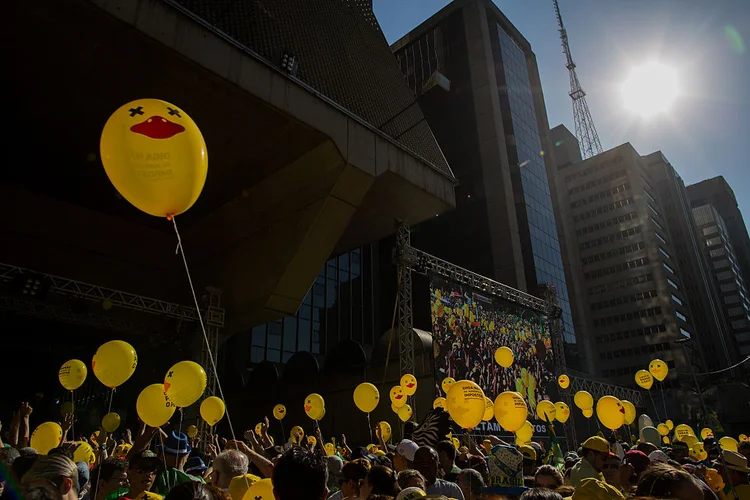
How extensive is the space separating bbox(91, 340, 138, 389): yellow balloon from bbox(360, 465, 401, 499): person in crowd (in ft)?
13.0

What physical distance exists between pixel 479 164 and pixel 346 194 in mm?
25290

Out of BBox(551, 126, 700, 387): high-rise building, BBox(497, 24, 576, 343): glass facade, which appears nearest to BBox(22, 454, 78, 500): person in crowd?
BBox(497, 24, 576, 343): glass facade

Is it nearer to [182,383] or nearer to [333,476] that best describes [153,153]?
[182,383]

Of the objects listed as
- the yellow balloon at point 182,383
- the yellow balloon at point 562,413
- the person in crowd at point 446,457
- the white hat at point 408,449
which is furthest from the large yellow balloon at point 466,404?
the yellow balloon at point 562,413

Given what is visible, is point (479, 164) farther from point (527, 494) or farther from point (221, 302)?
point (527, 494)

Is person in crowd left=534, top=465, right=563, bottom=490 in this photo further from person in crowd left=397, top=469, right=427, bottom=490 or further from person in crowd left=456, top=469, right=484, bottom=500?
person in crowd left=397, top=469, right=427, bottom=490

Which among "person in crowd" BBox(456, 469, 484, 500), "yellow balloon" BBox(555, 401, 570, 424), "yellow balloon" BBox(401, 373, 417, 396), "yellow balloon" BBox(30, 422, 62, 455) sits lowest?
"person in crowd" BBox(456, 469, 484, 500)

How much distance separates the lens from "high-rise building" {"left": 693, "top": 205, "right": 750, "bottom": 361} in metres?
94.9

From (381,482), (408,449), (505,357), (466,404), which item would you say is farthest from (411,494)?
(505,357)

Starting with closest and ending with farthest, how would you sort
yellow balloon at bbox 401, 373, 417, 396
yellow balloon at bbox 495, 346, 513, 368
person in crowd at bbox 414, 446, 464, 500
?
person in crowd at bbox 414, 446, 464, 500 → yellow balloon at bbox 401, 373, 417, 396 → yellow balloon at bbox 495, 346, 513, 368

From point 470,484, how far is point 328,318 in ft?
80.0

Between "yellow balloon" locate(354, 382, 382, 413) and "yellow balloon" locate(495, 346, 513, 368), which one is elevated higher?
"yellow balloon" locate(495, 346, 513, 368)

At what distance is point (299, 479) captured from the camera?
1.95 metres

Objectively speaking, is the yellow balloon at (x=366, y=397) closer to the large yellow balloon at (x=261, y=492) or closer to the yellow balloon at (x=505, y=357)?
the yellow balloon at (x=505, y=357)
